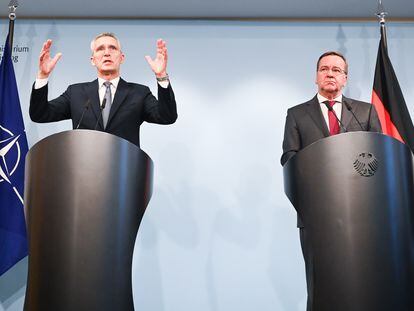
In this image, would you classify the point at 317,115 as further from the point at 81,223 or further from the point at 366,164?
the point at 81,223

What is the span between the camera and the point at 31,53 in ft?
14.1

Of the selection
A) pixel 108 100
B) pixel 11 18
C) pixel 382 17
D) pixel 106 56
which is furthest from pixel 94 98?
pixel 382 17

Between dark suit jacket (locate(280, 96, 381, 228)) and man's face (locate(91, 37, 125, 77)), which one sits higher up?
man's face (locate(91, 37, 125, 77))

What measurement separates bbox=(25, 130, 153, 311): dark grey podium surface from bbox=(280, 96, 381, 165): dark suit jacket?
0.97 metres

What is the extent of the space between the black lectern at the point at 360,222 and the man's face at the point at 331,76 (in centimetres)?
94

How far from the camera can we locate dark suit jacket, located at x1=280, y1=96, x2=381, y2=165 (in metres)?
2.66

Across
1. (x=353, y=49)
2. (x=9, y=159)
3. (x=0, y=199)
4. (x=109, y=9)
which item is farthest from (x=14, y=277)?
(x=353, y=49)

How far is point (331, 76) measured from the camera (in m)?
2.91

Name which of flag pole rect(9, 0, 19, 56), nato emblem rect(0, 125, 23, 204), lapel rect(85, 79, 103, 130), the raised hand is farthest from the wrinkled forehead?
flag pole rect(9, 0, 19, 56)

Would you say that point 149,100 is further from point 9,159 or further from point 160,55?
point 9,159

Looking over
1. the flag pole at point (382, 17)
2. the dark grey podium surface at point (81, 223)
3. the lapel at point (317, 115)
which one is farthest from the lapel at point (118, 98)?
the flag pole at point (382, 17)

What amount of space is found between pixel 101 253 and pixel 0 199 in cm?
209

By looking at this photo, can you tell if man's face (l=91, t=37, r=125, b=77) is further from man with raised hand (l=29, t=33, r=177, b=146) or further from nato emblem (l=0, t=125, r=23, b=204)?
nato emblem (l=0, t=125, r=23, b=204)

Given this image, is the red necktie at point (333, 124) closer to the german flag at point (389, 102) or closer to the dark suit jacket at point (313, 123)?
the dark suit jacket at point (313, 123)
